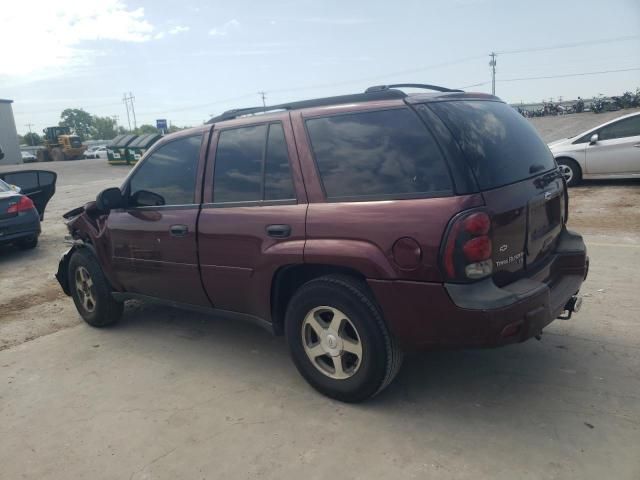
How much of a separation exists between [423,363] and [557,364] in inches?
34.5

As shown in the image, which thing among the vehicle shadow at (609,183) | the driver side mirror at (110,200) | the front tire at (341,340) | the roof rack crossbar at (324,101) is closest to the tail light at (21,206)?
the driver side mirror at (110,200)

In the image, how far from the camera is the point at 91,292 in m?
4.79

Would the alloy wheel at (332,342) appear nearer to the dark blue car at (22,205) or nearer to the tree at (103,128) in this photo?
the dark blue car at (22,205)

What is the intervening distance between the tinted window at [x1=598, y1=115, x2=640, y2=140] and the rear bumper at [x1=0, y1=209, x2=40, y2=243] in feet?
35.1

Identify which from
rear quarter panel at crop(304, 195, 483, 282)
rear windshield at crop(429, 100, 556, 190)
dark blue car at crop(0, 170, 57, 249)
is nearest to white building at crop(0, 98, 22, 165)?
dark blue car at crop(0, 170, 57, 249)

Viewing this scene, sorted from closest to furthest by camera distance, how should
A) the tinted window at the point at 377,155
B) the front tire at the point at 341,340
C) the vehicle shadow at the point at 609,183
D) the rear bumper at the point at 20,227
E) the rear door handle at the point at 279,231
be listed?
the tinted window at the point at 377,155, the front tire at the point at 341,340, the rear door handle at the point at 279,231, the rear bumper at the point at 20,227, the vehicle shadow at the point at 609,183

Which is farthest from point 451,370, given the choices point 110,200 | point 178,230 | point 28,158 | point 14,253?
point 28,158

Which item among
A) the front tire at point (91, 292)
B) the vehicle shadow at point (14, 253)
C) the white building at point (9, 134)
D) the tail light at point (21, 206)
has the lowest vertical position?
the vehicle shadow at point (14, 253)

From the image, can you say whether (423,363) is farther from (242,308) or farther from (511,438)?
(242,308)

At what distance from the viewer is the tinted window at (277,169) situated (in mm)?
3236

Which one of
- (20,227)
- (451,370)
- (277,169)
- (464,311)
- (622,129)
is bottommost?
(451,370)

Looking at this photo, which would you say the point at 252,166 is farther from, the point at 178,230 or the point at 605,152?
the point at 605,152

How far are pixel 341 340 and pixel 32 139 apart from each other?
112902 mm

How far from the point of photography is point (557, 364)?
3.39 metres
